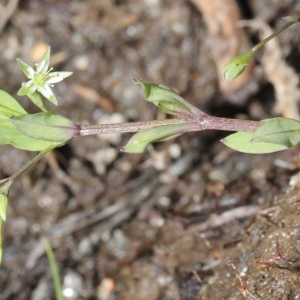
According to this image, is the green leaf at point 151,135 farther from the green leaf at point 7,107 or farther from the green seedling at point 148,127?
the green leaf at point 7,107

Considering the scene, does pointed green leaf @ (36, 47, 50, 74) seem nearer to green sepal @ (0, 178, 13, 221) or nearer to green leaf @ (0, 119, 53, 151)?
green leaf @ (0, 119, 53, 151)

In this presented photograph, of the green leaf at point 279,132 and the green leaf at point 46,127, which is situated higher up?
the green leaf at point 46,127

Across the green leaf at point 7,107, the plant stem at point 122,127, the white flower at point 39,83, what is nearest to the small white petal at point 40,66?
the white flower at point 39,83

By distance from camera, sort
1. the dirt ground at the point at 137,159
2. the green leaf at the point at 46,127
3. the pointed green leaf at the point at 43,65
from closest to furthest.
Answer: the green leaf at the point at 46,127 < the pointed green leaf at the point at 43,65 < the dirt ground at the point at 137,159

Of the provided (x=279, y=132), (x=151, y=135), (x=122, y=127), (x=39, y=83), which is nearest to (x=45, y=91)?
(x=39, y=83)

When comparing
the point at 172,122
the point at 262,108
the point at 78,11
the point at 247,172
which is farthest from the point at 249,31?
the point at 172,122

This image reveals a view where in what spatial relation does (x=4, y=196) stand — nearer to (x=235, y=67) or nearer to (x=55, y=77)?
(x=55, y=77)

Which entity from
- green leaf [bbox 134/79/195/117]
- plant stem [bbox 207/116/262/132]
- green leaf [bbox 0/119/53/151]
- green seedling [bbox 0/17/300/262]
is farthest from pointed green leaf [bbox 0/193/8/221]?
plant stem [bbox 207/116/262/132]
